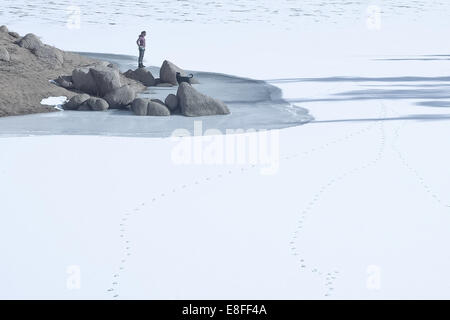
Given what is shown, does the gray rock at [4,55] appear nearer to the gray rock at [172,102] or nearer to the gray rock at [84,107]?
the gray rock at [84,107]

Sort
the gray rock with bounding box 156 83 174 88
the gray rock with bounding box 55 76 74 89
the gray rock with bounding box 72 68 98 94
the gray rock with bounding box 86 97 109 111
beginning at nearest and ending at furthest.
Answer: the gray rock with bounding box 86 97 109 111
the gray rock with bounding box 72 68 98 94
the gray rock with bounding box 55 76 74 89
the gray rock with bounding box 156 83 174 88

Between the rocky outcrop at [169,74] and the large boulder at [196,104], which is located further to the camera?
the rocky outcrop at [169,74]

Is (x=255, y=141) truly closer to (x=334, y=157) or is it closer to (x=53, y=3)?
(x=334, y=157)

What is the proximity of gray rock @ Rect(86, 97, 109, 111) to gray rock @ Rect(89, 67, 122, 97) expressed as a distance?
0.90 meters

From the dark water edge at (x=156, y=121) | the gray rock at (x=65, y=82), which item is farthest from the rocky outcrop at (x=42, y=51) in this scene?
the dark water edge at (x=156, y=121)

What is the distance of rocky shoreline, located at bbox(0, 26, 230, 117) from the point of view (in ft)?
63.9

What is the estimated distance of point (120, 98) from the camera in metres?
20.0

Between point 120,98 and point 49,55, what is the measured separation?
15.5 feet

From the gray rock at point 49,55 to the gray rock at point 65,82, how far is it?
4.66 feet

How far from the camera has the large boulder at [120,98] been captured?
65.8 feet

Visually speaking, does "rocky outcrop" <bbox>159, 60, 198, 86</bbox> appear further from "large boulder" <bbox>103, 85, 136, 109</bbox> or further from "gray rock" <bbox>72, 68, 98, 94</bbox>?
"large boulder" <bbox>103, 85, 136, 109</bbox>

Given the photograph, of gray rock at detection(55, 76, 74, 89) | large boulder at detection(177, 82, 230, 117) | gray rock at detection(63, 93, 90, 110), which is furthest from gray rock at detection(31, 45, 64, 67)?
large boulder at detection(177, 82, 230, 117)

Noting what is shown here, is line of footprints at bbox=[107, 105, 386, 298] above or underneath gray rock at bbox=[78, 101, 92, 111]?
above

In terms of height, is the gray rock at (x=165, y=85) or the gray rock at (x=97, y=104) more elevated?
the gray rock at (x=97, y=104)
